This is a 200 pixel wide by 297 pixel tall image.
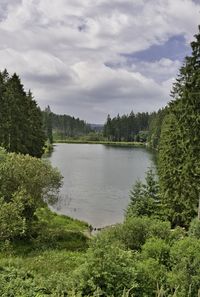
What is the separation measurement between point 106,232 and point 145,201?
10.5 m

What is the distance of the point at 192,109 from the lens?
23.3m

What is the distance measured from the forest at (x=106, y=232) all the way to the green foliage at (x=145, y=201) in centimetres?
7

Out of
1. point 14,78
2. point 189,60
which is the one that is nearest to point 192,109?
point 189,60

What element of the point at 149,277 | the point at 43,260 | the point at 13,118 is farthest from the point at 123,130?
the point at 149,277

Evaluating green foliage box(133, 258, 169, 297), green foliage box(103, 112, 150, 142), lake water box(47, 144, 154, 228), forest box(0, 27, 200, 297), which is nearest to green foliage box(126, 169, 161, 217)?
forest box(0, 27, 200, 297)

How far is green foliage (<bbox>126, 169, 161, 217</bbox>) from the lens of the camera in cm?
2594

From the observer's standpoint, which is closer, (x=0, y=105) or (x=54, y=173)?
(x=54, y=173)

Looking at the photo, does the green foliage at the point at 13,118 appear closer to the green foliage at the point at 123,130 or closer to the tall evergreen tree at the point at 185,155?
the tall evergreen tree at the point at 185,155

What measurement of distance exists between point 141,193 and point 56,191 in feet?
23.3

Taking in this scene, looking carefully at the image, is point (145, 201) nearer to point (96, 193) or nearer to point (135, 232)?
point (135, 232)

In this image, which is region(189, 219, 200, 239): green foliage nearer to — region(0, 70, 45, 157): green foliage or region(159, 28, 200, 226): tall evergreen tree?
region(159, 28, 200, 226): tall evergreen tree

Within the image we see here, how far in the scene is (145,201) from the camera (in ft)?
85.8

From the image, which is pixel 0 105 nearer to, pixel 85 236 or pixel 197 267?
pixel 85 236

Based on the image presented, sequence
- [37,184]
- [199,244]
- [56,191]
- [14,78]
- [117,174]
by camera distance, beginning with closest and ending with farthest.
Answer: [199,244] < [37,184] < [56,191] < [14,78] < [117,174]
